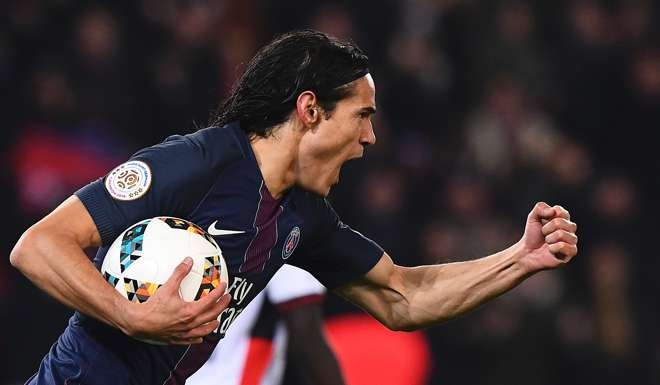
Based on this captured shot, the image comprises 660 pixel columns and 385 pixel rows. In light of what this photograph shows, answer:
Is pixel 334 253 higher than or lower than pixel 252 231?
lower

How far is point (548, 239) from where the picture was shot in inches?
167

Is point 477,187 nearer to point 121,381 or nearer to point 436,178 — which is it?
point 436,178

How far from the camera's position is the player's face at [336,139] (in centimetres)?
423

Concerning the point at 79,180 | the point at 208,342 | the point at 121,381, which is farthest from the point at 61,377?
the point at 79,180

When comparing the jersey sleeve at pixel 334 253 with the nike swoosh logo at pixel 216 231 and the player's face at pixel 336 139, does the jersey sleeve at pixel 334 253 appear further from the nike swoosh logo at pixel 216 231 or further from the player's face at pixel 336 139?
the nike swoosh logo at pixel 216 231

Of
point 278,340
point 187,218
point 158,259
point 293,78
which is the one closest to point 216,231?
point 187,218

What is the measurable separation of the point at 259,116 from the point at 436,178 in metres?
4.97

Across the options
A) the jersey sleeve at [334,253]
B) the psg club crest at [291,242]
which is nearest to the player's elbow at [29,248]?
the psg club crest at [291,242]

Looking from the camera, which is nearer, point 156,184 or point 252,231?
point 156,184

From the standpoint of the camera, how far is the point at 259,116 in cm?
426

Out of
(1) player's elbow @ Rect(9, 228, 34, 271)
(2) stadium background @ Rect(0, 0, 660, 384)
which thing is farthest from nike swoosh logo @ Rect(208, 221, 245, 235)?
(2) stadium background @ Rect(0, 0, 660, 384)

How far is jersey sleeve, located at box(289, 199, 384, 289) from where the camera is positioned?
14.8 feet

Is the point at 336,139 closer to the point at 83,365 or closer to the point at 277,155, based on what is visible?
the point at 277,155

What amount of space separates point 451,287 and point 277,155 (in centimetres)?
90
